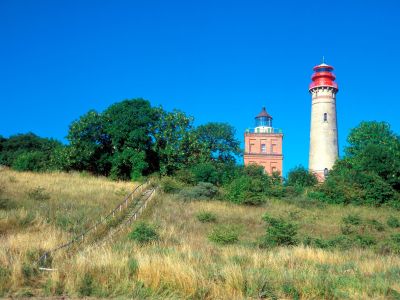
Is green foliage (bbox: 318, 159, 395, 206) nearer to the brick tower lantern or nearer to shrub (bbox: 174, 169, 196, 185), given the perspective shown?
shrub (bbox: 174, 169, 196, 185)

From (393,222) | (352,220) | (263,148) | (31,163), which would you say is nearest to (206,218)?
(352,220)

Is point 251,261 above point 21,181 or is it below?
below

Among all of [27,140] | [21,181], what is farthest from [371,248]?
[27,140]

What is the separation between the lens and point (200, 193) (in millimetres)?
29938

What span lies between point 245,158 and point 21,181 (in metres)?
37.3

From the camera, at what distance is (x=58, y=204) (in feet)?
73.5

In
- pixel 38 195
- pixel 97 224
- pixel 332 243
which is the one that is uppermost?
pixel 38 195

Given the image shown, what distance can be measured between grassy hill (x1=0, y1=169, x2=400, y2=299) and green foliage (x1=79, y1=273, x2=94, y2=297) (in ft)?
0.06

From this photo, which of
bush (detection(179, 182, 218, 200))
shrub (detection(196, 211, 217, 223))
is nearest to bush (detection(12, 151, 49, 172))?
bush (detection(179, 182, 218, 200))

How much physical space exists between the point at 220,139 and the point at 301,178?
497 inches

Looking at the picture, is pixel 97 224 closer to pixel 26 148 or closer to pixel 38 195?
pixel 38 195

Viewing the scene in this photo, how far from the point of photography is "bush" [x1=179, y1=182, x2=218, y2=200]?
95.5 feet

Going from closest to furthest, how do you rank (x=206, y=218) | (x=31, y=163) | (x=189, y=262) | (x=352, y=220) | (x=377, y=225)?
(x=189, y=262), (x=206, y=218), (x=377, y=225), (x=352, y=220), (x=31, y=163)

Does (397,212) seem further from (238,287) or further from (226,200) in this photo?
(238,287)
